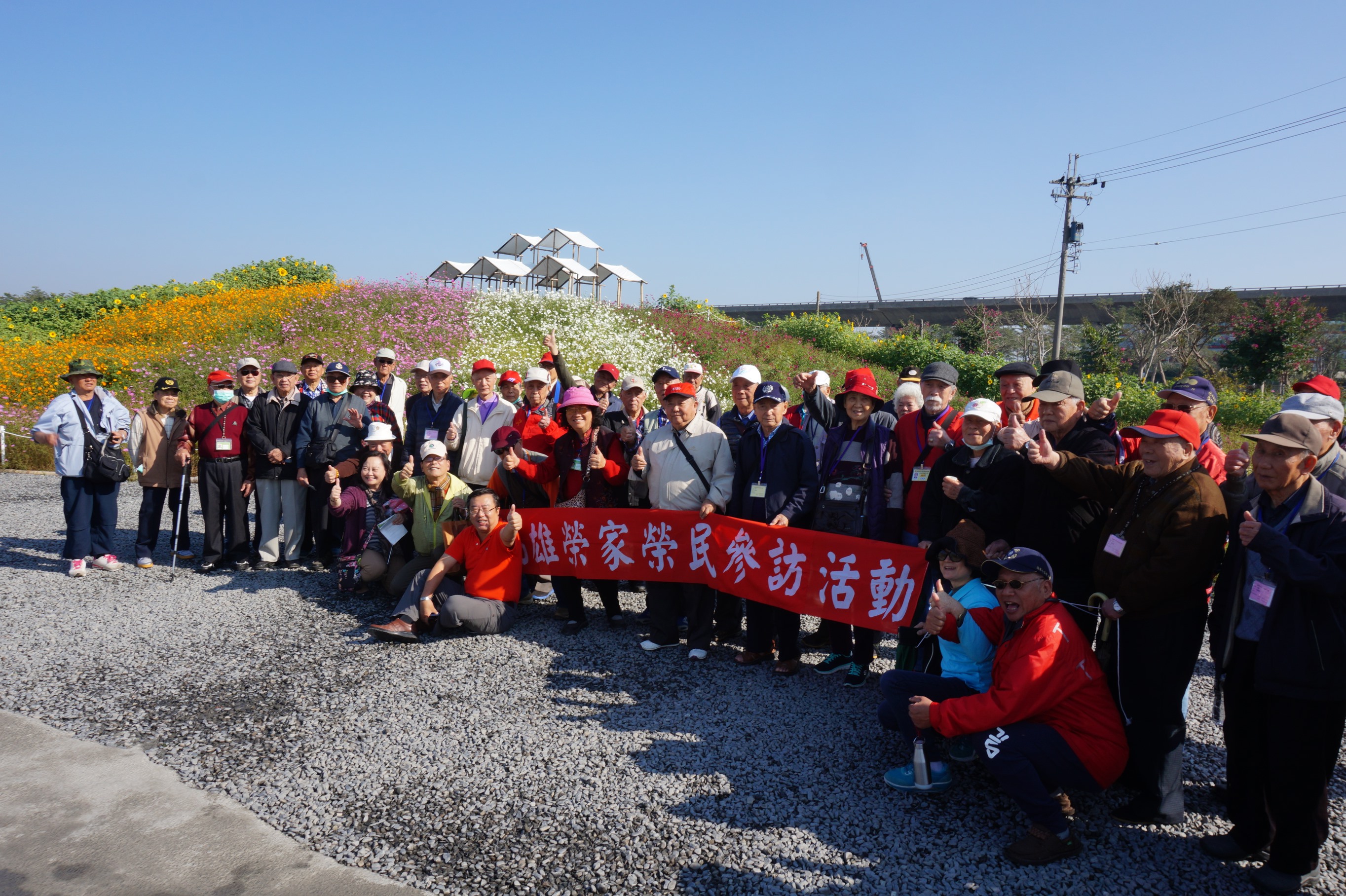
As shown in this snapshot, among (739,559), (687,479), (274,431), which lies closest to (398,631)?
(687,479)

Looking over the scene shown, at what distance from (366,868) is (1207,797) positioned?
4.30 meters

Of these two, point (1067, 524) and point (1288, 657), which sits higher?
point (1067, 524)

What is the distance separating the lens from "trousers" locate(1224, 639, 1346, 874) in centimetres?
313

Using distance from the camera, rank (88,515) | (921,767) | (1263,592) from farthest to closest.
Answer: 1. (88,515)
2. (921,767)
3. (1263,592)

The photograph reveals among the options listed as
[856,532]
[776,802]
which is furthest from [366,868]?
[856,532]

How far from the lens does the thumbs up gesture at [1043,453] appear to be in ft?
12.8

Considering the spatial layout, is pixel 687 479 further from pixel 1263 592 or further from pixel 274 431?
pixel 274 431

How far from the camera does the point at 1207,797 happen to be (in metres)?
3.94

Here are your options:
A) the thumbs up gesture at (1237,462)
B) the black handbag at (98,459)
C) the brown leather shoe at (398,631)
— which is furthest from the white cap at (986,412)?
the black handbag at (98,459)

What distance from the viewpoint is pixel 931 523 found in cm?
482

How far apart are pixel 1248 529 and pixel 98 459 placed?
948 centimetres

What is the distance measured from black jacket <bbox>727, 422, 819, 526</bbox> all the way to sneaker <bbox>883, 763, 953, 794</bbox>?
6.42 ft

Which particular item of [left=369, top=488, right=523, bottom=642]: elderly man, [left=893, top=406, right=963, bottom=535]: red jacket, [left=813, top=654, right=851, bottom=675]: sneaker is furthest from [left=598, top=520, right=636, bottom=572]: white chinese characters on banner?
[left=893, top=406, right=963, bottom=535]: red jacket

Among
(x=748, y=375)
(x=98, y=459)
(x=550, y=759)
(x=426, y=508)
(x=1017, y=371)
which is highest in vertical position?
(x=1017, y=371)
